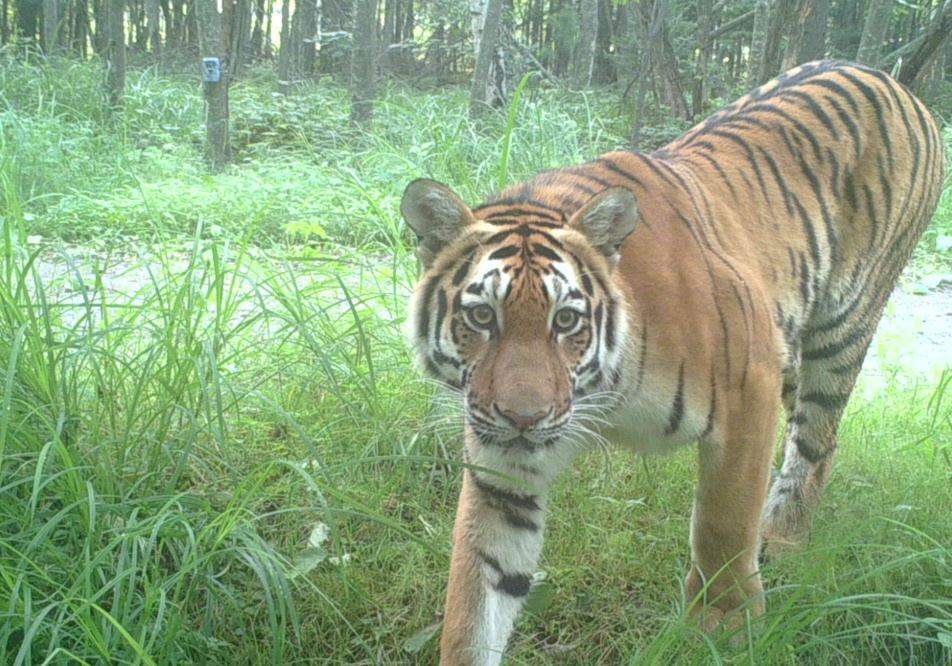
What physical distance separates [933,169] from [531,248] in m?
2.14

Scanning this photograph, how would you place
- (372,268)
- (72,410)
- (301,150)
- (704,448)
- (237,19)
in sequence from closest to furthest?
(704,448) < (72,410) < (372,268) < (301,150) < (237,19)

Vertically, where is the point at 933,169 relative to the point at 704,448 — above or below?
above

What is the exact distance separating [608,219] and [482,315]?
0.41 m

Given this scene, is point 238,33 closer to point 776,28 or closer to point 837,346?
point 776,28

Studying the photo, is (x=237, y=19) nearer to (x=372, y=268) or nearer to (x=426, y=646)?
(x=372, y=268)

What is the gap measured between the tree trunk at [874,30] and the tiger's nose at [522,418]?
6040 millimetres

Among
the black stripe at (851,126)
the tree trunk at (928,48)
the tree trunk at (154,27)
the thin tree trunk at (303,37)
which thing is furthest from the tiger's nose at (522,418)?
the tree trunk at (154,27)

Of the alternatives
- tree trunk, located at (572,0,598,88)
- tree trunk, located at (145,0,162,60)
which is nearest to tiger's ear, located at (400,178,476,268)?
tree trunk, located at (572,0,598,88)

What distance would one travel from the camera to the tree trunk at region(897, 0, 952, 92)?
4.35 metres

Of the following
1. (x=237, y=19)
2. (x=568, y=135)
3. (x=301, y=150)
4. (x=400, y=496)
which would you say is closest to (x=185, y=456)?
(x=400, y=496)

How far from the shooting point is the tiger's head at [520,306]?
6.76 ft

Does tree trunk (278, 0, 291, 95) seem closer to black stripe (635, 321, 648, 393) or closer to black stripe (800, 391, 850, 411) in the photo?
black stripe (800, 391, 850, 411)

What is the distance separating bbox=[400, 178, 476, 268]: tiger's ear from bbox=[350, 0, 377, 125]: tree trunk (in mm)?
6575

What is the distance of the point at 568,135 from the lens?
6.23m
